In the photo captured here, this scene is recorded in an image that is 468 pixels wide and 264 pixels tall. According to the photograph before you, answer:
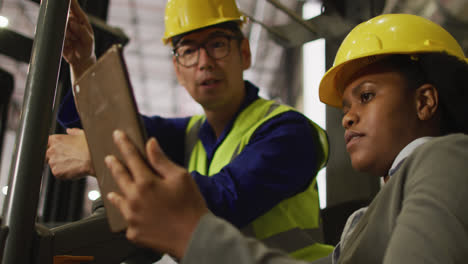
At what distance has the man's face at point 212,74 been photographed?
1.99 m

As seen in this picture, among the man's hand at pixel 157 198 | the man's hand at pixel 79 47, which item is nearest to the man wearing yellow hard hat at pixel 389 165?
the man's hand at pixel 157 198

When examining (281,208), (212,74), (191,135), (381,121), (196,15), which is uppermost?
(196,15)

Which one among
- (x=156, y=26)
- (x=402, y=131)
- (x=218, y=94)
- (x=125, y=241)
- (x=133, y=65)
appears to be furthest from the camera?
(x=133, y=65)

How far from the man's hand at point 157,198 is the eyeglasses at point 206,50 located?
1425mm

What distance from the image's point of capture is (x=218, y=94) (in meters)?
2.00

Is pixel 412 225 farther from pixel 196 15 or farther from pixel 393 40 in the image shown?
pixel 196 15

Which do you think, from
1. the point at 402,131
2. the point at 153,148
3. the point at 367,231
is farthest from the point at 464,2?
the point at 153,148

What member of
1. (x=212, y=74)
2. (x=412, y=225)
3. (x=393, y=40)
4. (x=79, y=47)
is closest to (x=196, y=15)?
(x=212, y=74)

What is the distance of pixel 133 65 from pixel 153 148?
13.5 meters

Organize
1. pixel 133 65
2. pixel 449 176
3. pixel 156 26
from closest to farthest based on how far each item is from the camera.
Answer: pixel 449 176 < pixel 156 26 < pixel 133 65

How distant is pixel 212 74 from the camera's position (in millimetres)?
1988

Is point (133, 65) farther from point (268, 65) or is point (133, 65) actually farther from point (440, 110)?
point (440, 110)

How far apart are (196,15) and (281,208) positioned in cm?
96

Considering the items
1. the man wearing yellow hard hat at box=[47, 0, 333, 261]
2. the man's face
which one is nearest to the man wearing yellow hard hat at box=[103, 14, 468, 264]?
the man wearing yellow hard hat at box=[47, 0, 333, 261]
